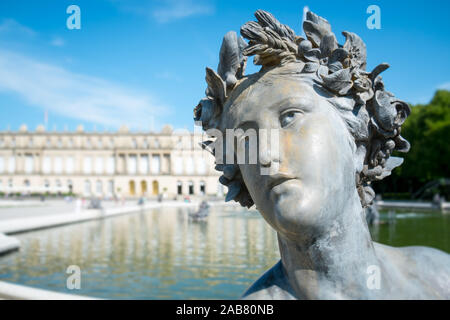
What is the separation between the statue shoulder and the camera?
145 centimetres

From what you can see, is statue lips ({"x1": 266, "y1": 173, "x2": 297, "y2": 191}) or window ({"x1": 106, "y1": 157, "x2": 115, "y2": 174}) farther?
window ({"x1": 106, "y1": 157, "x2": 115, "y2": 174})

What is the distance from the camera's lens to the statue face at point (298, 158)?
1221 millimetres

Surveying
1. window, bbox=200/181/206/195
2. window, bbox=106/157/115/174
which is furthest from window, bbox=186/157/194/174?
A: window, bbox=106/157/115/174

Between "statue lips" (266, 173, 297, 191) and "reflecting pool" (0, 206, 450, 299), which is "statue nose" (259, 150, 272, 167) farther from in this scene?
"reflecting pool" (0, 206, 450, 299)

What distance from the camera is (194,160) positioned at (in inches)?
3083

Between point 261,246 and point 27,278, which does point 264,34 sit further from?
point 261,246

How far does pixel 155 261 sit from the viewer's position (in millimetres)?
8273

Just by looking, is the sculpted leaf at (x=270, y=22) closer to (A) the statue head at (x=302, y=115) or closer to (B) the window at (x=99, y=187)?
(A) the statue head at (x=302, y=115)

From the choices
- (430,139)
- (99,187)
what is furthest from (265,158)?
(99,187)

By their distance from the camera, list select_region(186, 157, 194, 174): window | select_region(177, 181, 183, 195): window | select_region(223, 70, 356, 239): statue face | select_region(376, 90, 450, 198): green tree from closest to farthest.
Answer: select_region(223, 70, 356, 239): statue face < select_region(376, 90, 450, 198): green tree < select_region(186, 157, 194, 174): window < select_region(177, 181, 183, 195): window

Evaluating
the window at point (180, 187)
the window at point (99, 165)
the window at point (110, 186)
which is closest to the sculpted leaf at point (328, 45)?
the window at point (180, 187)

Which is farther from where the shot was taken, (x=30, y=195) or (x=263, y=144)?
(x=30, y=195)
